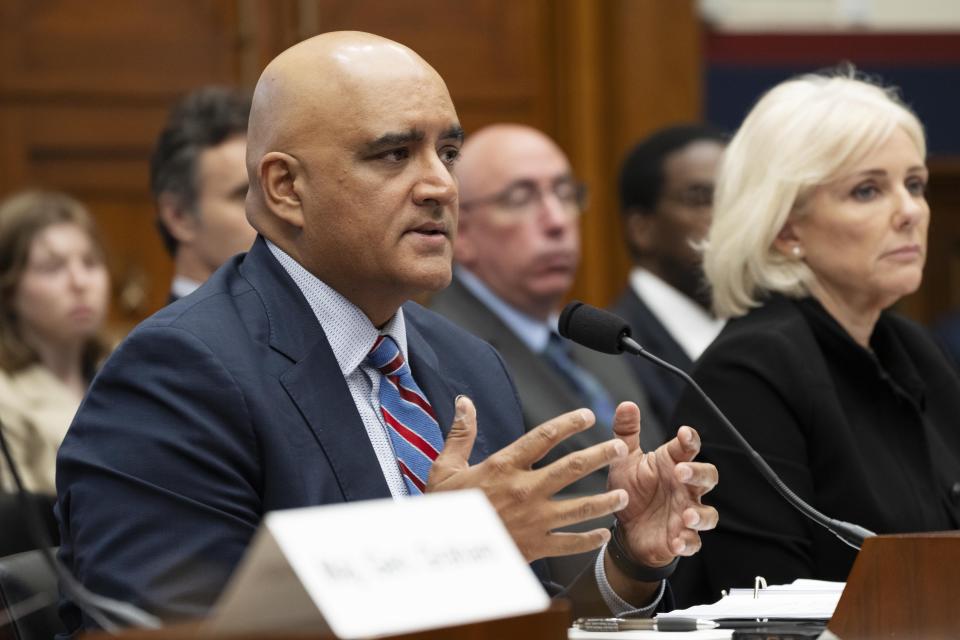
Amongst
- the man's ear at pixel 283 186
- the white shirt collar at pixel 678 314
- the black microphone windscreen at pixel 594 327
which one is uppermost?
the man's ear at pixel 283 186

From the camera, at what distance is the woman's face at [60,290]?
13.2ft

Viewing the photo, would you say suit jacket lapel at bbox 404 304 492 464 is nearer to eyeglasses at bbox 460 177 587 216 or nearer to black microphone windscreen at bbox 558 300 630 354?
black microphone windscreen at bbox 558 300 630 354

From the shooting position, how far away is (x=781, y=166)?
2.96 m

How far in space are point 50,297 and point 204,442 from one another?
2.30 meters

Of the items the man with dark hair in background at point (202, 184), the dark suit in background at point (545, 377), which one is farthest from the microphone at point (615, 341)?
the man with dark hair in background at point (202, 184)

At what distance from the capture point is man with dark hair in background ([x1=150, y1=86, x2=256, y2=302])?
365 centimetres

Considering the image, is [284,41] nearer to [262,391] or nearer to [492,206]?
[492,206]

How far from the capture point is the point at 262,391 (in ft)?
6.48

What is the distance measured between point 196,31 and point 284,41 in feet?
0.98

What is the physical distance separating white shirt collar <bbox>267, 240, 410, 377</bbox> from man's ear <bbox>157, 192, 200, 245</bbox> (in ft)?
5.15

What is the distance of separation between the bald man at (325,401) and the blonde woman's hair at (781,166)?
844 mm

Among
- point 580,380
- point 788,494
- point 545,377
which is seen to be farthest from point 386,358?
point 580,380

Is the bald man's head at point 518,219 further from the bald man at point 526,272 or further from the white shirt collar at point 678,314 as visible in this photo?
the white shirt collar at point 678,314

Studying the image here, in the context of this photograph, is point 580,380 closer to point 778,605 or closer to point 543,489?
point 778,605
